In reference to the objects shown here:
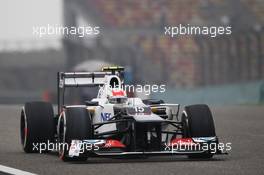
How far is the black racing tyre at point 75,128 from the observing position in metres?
12.1

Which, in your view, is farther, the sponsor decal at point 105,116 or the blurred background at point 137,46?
the blurred background at point 137,46

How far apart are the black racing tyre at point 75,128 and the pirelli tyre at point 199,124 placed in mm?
1201

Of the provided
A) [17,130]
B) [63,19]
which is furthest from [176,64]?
[17,130]

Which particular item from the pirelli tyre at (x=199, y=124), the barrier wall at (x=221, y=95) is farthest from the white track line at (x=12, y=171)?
the barrier wall at (x=221, y=95)

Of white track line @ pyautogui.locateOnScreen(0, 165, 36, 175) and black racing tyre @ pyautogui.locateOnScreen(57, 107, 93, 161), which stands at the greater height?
black racing tyre @ pyautogui.locateOnScreen(57, 107, 93, 161)

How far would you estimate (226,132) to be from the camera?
1878cm

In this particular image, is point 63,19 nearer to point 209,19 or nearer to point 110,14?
point 110,14

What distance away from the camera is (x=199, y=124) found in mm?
12586

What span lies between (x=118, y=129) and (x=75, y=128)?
86 centimetres

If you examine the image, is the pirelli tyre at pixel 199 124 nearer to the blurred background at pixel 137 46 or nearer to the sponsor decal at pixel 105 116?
the sponsor decal at pixel 105 116

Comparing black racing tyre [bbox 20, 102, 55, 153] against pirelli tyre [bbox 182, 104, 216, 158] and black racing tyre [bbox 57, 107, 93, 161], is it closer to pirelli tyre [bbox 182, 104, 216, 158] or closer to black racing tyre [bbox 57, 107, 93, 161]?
black racing tyre [bbox 57, 107, 93, 161]

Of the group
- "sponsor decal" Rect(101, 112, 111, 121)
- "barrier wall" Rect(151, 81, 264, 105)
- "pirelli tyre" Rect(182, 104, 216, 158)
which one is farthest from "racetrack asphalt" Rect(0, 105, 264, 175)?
"barrier wall" Rect(151, 81, 264, 105)

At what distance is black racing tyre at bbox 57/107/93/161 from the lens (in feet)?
39.9

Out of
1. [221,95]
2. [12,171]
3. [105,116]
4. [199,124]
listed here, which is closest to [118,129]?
[105,116]
